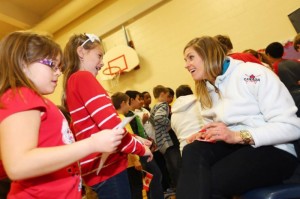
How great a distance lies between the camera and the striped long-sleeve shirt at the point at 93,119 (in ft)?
4.42

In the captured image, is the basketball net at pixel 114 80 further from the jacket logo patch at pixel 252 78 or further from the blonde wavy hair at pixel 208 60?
the jacket logo patch at pixel 252 78

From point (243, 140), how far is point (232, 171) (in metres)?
0.17

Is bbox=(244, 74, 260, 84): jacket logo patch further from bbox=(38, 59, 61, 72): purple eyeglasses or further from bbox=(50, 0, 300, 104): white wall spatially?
bbox=(50, 0, 300, 104): white wall

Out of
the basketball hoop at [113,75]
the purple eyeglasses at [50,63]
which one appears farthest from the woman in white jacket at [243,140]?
the basketball hoop at [113,75]

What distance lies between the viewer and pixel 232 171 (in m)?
1.25

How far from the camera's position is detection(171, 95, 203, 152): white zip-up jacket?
9.73 ft

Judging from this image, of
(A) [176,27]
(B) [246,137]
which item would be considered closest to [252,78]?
(B) [246,137]

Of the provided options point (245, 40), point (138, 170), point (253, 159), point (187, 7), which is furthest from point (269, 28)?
point (253, 159)

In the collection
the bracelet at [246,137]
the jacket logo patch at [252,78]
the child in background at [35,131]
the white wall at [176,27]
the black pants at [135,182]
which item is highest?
the white wall at [176,27]

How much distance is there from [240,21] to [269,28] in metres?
0.47

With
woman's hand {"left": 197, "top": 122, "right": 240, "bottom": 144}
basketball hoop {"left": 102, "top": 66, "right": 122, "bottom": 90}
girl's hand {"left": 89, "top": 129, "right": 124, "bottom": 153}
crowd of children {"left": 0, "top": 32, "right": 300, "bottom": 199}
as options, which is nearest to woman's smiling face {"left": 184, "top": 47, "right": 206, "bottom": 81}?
crowd of children {"left": 0, "top": 32, "right": 300, "bottom": 199}

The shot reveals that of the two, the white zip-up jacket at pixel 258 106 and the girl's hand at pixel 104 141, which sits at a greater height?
the girl's hand at pixel 104 141

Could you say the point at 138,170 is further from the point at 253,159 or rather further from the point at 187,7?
the point at 187,7

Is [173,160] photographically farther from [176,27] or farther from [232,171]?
[176,27]
